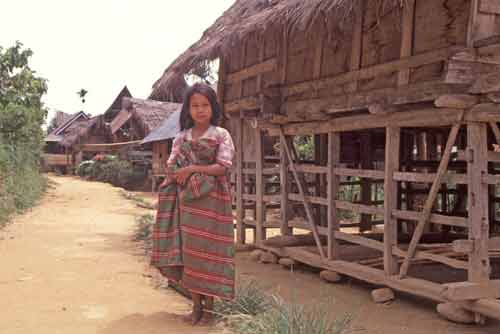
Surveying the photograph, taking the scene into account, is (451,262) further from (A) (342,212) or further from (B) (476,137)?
(A) (342,212)

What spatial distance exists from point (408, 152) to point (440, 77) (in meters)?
3.91

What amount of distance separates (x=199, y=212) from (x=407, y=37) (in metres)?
2.97

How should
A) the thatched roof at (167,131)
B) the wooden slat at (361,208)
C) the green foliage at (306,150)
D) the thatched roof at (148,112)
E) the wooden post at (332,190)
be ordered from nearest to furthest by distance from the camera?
the wooden slat at (361,208) → the wooden post at (332,190) → the green foliage at (306,150) → the thatched roof at (167,131) → the thatched roof at (148,112)

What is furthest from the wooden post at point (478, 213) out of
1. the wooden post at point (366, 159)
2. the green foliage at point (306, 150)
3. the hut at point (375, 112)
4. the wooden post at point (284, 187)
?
the green foliage at point (306, 150)

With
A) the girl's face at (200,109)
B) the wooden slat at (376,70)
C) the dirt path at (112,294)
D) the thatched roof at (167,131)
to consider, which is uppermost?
the thatched roof at (167,131)

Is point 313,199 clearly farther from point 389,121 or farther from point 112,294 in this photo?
point 112,294

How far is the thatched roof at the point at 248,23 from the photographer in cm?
586

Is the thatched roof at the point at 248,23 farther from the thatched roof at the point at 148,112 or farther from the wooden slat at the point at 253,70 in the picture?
the thatched roof at the point at 148,112

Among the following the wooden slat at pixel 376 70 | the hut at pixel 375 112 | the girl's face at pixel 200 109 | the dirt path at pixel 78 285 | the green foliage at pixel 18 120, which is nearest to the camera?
the girl's face at pixel 200 109

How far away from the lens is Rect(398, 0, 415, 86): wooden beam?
548 centimetres

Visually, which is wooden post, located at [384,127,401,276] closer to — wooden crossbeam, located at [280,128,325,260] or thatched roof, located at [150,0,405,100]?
wooden crossbeam, located at [280,128,325,260]

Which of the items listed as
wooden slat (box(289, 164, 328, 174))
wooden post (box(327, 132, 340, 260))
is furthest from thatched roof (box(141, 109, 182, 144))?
wooden post (box(327, 132, 340, 260))

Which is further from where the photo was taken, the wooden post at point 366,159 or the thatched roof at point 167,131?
the thatched roof at point 167,131

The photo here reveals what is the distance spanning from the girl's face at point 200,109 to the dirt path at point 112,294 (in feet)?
5.12
